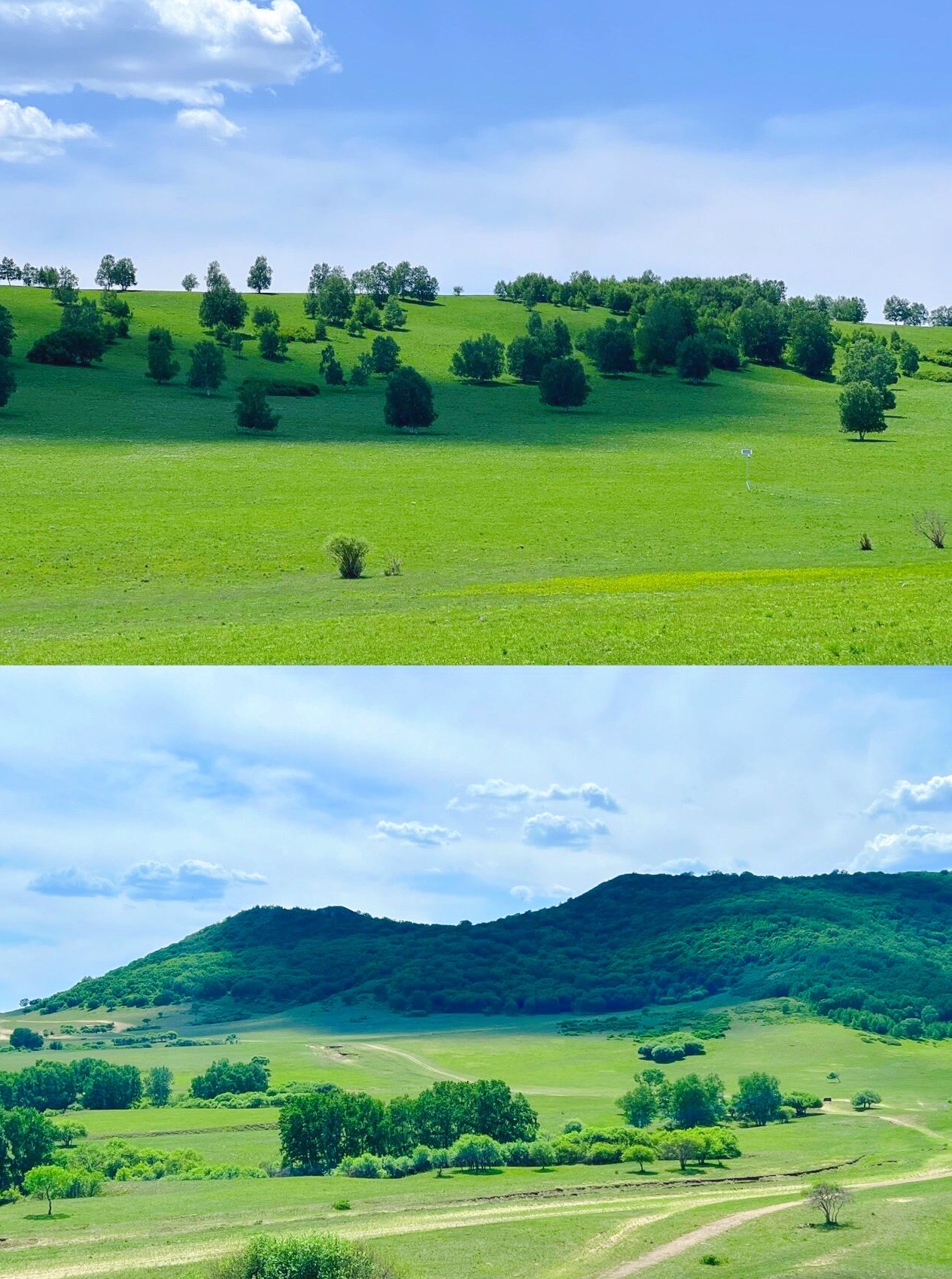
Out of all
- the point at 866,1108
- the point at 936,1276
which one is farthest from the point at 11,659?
the point at 936,1276

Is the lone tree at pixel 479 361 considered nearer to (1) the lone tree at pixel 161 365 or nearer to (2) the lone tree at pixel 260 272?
(1) the lone tree at pixel 161 365

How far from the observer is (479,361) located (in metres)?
114

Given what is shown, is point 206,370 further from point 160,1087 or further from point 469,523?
point 160,1087

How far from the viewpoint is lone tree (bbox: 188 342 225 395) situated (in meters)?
103

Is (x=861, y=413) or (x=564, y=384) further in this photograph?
(x=564, y=384)

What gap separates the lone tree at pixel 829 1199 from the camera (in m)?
19.6

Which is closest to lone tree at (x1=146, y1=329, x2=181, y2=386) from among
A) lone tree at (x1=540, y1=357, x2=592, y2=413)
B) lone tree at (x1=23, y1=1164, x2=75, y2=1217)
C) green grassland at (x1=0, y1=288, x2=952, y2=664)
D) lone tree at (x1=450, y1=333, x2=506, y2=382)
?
green grassland at (x1=0, y1=288, x2=952, y2=664)

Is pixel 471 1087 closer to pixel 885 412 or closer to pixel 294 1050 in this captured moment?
pixel 294 1050

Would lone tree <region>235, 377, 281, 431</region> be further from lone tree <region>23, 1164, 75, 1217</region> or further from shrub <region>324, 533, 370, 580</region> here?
lone tree <region>23, 1164, 75, 1217</region>

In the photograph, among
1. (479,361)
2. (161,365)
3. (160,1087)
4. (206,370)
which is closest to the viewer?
(160,1087)

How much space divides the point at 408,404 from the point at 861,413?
31233 mm

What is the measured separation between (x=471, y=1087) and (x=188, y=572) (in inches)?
1136

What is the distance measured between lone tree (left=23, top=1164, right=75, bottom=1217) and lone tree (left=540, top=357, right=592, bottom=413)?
86.5 metres

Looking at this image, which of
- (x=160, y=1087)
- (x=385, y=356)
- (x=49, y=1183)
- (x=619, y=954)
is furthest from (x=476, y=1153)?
(x=385, y=356)
